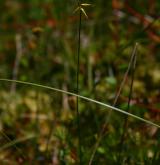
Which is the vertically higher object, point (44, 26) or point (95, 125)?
point (44, 26)

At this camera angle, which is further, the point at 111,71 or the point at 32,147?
the point at 111,71

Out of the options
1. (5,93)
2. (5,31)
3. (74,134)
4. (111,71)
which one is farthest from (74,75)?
(5,31)

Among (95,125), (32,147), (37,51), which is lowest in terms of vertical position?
(32,147)

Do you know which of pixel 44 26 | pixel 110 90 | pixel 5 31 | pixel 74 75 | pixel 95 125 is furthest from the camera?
A: pixel 5 31

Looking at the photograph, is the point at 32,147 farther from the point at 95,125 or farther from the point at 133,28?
the point at 133,28

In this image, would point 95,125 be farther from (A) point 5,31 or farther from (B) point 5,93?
(A) point 5,31

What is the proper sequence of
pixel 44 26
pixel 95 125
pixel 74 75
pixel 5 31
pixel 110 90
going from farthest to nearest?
pixel 5 31, pixel 44 26, pixel 74 75, pixel 110 90, pixel 95 125
